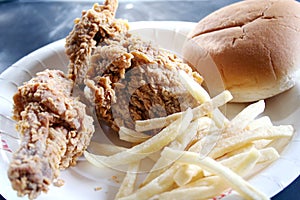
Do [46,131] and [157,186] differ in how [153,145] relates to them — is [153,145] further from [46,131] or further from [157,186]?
[46,131]

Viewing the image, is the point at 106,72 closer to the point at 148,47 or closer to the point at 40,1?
the point at 148,47

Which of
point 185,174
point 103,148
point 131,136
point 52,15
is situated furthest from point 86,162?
point 52,15

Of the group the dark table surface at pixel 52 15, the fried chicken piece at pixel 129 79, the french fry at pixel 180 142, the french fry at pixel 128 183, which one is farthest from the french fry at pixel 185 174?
the dark table surface at pixel 52 15

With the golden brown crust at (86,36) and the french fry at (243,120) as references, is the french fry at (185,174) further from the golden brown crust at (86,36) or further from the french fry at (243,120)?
the golden brown crust at (86,36)

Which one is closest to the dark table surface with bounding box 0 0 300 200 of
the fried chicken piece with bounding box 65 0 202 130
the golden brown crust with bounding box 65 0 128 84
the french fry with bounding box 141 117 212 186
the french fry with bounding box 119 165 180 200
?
the golden brown crust with bounding box 65 0 128 84

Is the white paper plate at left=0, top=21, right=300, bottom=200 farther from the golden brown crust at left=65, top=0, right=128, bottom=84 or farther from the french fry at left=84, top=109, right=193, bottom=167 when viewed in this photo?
the golden brown crust at left=65, top=0, right=128, bottom=84

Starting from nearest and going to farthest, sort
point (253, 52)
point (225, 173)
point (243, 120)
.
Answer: point (225, 173) < point (243, 120) < point (253, 52)

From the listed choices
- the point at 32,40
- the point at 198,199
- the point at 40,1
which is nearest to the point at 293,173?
the point at 198,199
